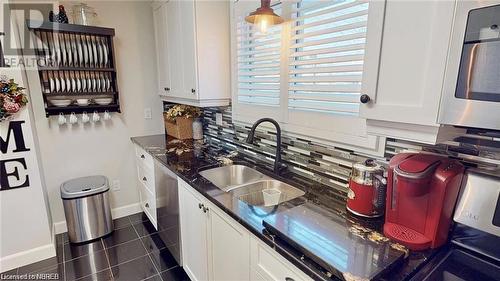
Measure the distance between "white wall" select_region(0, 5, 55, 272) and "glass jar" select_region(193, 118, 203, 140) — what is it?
1.32m

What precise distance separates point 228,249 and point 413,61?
44.7 inches

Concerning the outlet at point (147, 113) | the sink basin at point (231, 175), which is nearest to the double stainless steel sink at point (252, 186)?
the sink basin at point (231, 175)

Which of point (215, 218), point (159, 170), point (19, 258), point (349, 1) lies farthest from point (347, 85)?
point (19, 258)

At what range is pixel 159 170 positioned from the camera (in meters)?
2.12

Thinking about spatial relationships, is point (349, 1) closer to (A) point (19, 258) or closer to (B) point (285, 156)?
(B) point (285, 156)

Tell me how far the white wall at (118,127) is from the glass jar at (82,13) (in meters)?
0.10

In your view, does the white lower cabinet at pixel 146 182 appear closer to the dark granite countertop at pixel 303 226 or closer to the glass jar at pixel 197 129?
the dark granite countertop at pixel 303 226

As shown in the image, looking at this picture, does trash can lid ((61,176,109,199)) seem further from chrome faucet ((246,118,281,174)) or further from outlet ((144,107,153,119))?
chrome faucet ((246,118,281,174))

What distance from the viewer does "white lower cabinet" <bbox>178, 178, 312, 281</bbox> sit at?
105cm

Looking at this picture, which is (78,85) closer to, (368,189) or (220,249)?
(220,249)

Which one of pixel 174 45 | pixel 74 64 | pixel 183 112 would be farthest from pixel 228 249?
pixel 74 64

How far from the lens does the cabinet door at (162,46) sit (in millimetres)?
2444

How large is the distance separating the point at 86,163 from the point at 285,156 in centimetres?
212

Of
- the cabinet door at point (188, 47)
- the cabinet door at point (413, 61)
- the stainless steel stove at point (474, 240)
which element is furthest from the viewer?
the cabinet door at point (188, 47)
